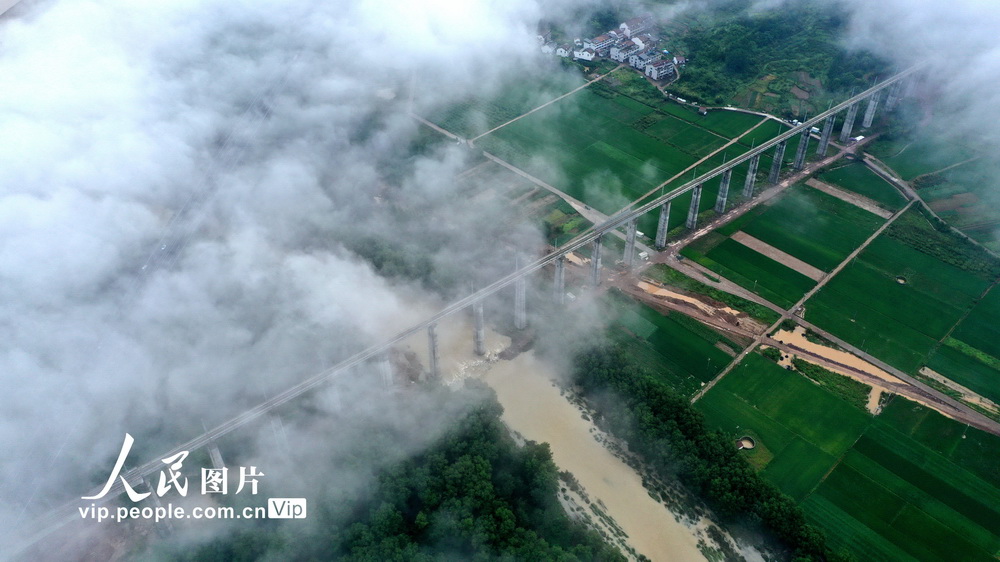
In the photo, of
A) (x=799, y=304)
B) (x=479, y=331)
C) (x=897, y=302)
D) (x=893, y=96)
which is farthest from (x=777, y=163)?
(x=479, y=331)

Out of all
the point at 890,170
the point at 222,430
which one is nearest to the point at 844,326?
the point at 890,170

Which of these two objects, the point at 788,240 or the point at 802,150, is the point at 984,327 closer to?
the point at 788,240

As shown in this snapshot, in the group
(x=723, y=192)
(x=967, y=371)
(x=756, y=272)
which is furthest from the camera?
(x=723, y=192)

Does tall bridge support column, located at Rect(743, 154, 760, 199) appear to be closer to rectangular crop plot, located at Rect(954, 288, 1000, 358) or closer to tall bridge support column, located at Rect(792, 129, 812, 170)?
tall bridge support column, located at Rect(792, 129, 812, 170)

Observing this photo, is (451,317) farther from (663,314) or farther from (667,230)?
(667,230)

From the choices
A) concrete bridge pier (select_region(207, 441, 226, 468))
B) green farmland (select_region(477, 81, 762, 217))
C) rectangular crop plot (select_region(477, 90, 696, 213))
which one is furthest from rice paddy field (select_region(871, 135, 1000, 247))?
concrete bridge pier (select_region(207, 441, 226, 468))

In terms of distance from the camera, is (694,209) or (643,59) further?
(643,59)

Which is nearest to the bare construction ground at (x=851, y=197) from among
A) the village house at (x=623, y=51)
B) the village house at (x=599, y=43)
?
the village house at (x=623, y=51)
